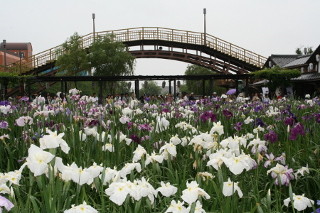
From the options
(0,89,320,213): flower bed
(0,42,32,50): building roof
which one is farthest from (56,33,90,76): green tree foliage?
(0,42,32,50): building roof

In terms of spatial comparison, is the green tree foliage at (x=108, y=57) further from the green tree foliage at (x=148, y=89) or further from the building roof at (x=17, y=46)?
the building roof at (x=17, y=46)

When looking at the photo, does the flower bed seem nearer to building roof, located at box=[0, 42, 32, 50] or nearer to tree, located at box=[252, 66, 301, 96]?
tree, located at box=[252, 66, 301, 96]

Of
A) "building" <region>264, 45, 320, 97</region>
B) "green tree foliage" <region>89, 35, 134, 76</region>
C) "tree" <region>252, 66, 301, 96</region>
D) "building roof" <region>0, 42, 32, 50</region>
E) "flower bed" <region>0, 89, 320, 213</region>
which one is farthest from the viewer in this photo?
"building roof" <region>0, 42, 32, 50</region>

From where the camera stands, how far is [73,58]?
36.4 meters

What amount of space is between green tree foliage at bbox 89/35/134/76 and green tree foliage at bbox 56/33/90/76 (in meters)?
0.81

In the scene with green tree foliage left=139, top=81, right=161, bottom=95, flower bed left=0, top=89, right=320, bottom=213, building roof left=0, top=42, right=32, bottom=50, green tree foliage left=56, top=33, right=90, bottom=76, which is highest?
building roof left=0, top=42, right=32, bottom=50

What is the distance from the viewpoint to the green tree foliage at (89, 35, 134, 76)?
3634cm

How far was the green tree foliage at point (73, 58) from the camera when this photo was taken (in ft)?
120

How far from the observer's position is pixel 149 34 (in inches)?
1610

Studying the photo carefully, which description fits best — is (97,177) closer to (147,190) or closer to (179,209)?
(147,190)

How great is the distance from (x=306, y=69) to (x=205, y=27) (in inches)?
613

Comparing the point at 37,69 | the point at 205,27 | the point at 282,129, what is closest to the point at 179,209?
the point at 282,129

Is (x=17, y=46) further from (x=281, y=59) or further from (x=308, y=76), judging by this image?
(x=308, y=76)

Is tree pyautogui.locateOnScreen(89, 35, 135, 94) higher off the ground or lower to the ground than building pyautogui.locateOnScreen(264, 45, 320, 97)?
higher
